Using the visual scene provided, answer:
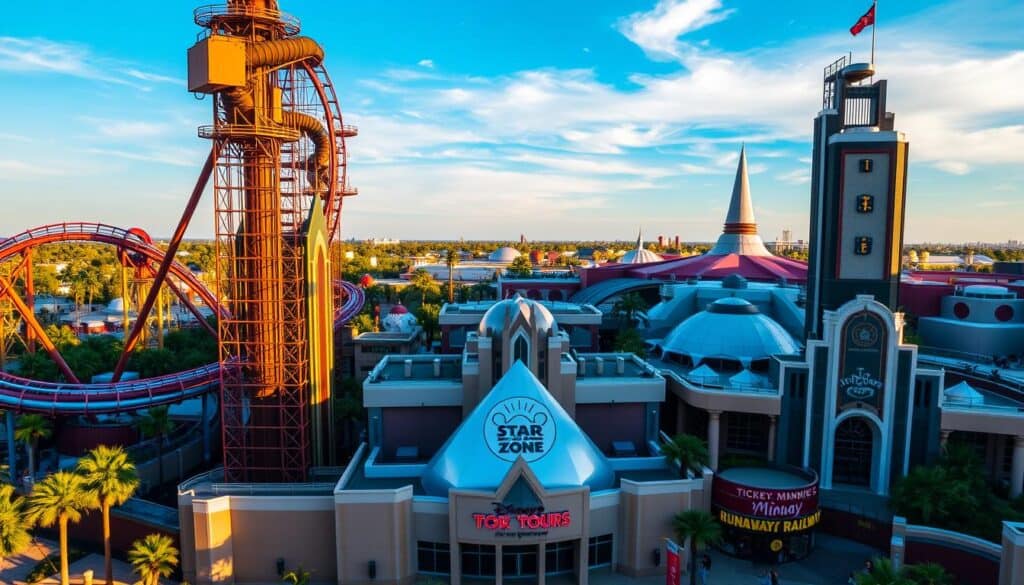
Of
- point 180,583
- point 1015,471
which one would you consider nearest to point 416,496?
point 180,583

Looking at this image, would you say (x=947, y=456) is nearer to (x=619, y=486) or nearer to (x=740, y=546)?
(x=740, y=546)

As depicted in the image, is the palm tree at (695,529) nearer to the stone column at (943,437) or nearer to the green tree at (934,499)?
the green tree at (934,499)

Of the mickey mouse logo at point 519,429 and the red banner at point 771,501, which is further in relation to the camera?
the red banner at point 771,501

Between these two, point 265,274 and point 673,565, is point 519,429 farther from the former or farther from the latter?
point 265,274

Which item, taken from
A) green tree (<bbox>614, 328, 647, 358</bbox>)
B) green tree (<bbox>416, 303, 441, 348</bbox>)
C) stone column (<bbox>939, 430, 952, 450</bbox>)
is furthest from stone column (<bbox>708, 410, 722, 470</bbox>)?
green tree (<bbox>416, 303, 441, 348</bbox>)

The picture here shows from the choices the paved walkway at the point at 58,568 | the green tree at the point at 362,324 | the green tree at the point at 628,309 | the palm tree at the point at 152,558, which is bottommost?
the paved walkway at the point at 58,568

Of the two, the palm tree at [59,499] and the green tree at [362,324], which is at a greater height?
the green tree at [362,324]

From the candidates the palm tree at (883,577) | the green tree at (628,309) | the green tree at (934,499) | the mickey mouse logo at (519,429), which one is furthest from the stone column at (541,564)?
the green tree at (628,309)
